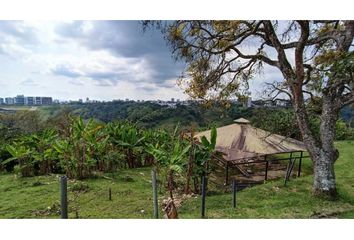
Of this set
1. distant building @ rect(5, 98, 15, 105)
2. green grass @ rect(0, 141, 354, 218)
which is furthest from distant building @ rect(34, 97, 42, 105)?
green grass @ rect(0, 141, 354, 218)

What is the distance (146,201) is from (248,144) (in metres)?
2.04

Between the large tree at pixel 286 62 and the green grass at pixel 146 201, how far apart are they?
1.43 feet

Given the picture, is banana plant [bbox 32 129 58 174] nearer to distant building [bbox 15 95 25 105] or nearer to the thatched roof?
distant building [bbox 15 95 25 105]

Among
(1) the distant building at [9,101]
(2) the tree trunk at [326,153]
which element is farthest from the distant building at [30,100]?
(2) the tree trunk at [326,153]

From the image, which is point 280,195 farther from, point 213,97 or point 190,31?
point 190,31

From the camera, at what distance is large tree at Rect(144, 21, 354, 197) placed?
4.12 meters

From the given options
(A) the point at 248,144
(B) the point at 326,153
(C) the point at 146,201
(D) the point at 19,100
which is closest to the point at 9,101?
(D) the point at 19,100

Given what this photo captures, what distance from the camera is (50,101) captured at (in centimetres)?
436

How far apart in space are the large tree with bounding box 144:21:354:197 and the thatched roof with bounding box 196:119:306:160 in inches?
29.8

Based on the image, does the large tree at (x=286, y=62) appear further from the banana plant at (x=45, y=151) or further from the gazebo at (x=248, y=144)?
the banana plant at (x=45, y=151)
